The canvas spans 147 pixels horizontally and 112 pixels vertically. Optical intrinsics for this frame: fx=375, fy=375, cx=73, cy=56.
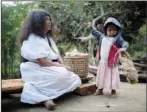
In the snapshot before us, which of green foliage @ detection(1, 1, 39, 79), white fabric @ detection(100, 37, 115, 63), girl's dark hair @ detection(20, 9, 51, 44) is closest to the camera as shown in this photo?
green foliage @ detection(1, 1, 39, 79)

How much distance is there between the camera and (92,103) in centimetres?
243

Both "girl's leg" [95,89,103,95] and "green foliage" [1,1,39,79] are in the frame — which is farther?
"girl's leg" [95,89,103,95]

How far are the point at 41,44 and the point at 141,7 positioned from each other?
25.8 inches

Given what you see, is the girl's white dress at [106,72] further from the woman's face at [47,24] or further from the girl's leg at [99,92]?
the woman's face at [47,24]

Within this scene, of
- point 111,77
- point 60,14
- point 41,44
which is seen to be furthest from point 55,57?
point 111,77

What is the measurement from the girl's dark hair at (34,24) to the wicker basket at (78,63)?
A: 0.34 meters

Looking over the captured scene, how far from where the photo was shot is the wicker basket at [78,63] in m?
2.57

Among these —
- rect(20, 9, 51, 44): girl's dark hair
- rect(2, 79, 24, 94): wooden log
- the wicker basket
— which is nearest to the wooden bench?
rect(2, 79, 24, 94): wooden log

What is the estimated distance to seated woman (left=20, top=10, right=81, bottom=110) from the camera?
7.52 ft

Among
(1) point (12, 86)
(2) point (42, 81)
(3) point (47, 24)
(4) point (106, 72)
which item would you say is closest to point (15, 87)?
(1) point (12, 86)

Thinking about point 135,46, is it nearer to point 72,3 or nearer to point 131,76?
point 131,76

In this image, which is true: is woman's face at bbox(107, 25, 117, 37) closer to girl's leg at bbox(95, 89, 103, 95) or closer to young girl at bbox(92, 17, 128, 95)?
young girl at bbox(92, 17, 128, 95)

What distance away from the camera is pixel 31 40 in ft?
7.61

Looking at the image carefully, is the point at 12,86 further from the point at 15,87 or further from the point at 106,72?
the point at 106,72
